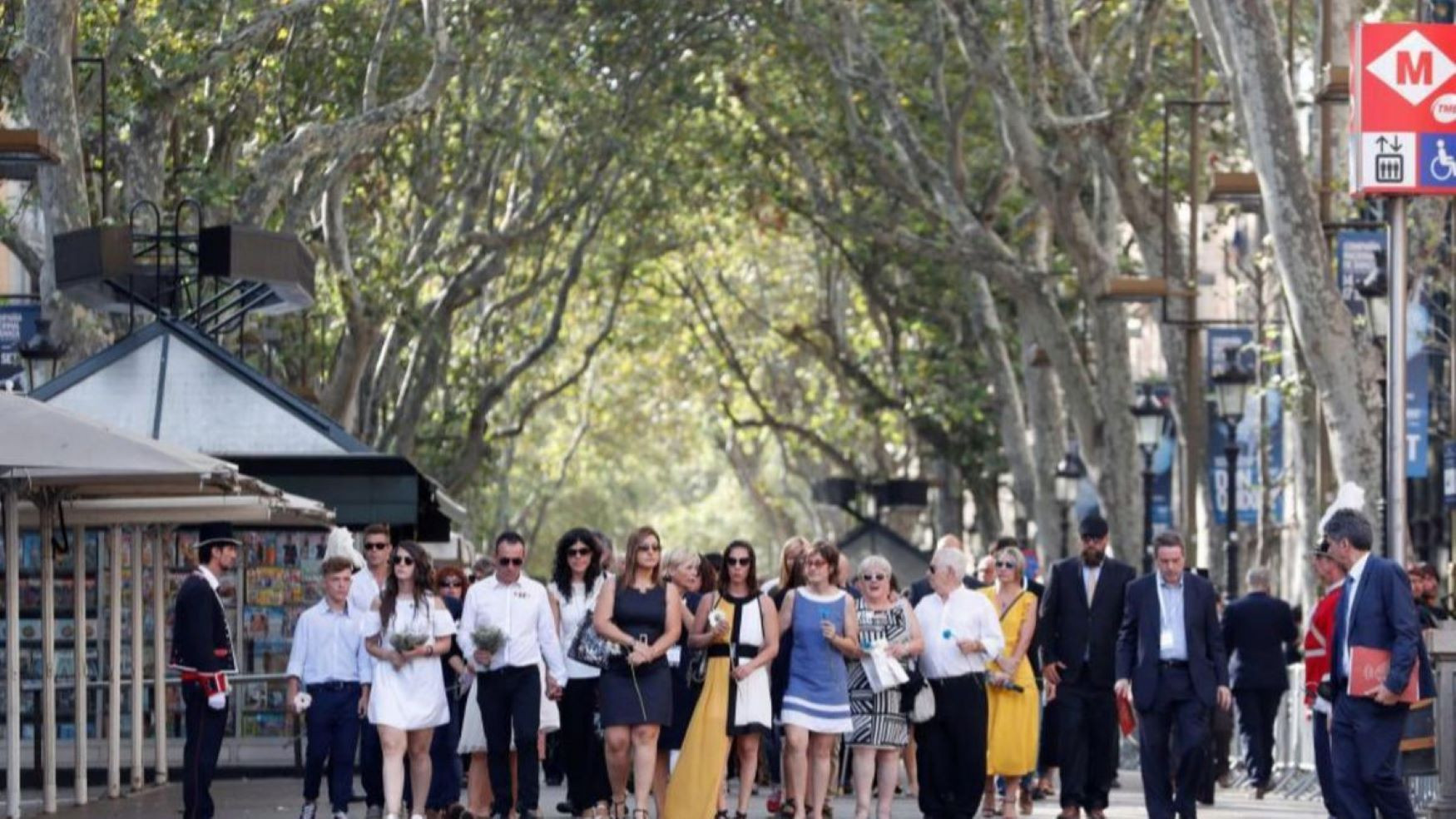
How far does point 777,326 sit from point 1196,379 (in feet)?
64.5

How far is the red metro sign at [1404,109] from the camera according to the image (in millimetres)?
18734

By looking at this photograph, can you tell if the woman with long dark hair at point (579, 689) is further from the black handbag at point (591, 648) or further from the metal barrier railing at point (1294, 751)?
the metal barrier railing at point (1294, 751)

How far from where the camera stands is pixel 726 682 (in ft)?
58.5

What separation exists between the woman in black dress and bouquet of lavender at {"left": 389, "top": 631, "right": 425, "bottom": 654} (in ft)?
3.25

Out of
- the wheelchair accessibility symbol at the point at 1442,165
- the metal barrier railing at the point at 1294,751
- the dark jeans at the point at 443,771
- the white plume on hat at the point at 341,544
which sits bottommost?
the metal barrier railing at the point at 1294,751

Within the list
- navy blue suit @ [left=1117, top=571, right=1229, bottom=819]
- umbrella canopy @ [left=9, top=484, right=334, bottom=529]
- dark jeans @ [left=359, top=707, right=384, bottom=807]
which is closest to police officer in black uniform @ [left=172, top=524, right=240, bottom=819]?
dark jeans @ [left=359, top=707, right=384, bottom=807]

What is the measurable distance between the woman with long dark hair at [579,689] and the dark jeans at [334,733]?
1.42m

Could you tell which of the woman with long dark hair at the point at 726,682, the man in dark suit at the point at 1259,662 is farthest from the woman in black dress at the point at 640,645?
the man in dark suit at the point at 1259,662

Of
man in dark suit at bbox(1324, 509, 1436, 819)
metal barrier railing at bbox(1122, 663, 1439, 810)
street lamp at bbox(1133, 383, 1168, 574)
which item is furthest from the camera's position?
street lamp at bbox(1133, 383, 1168, 574)

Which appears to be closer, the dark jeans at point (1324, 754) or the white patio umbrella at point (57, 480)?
the white patio umbrella at point (57, 480)

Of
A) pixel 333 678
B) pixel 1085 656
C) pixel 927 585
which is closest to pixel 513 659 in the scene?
pixel 333 678

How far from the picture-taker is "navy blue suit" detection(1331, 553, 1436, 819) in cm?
1476

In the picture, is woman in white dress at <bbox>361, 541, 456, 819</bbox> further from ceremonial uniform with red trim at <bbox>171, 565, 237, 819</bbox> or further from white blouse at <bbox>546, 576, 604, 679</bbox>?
white blouse at <bbox>546, 576, 604, 679</bbox>

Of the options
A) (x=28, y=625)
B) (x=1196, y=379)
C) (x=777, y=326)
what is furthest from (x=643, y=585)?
(x=777, y=326)
